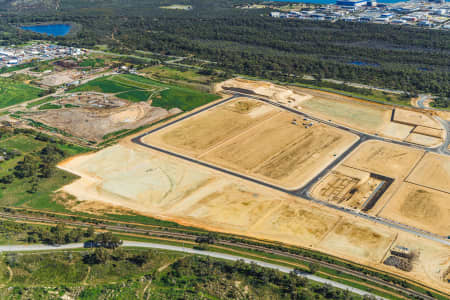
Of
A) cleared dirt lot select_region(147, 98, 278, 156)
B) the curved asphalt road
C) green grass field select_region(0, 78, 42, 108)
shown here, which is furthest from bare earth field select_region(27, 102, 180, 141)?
the curved asphalt road

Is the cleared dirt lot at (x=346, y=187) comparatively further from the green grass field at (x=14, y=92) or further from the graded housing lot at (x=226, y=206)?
the green grass field at (x=14, y=92)

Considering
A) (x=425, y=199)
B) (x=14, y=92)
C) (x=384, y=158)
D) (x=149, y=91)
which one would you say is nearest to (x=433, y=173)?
(x=384, y=158)

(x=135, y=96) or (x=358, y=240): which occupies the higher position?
(x=135, y=96)

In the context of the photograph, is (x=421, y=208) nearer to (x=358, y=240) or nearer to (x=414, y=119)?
(x=358, y=240)

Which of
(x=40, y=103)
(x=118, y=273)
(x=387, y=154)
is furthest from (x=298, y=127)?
(x=40, y=103)

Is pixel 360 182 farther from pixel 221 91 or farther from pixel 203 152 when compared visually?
pixel 221 91

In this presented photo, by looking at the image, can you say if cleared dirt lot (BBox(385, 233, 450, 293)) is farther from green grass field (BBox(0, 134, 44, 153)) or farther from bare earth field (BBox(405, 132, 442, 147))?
green grass field (BBox(0, 134, 44, 153))
